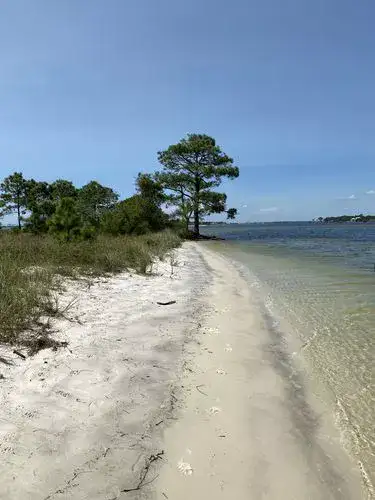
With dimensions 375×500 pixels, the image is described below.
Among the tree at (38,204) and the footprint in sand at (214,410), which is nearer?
the footprint in sand at (214,410)

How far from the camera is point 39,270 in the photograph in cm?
909

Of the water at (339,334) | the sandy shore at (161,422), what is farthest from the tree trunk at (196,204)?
the sandy shore at (161,422)

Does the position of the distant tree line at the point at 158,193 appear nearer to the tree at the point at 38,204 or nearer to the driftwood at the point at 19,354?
the tree at the point at 38,204

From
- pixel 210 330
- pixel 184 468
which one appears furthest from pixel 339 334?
pixel 184 468

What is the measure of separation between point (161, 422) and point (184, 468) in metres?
0.68

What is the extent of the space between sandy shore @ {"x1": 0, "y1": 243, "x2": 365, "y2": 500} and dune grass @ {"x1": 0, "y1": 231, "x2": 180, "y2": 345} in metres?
0.53

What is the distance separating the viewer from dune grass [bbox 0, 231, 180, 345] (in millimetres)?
5531

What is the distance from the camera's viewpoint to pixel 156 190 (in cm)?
4156

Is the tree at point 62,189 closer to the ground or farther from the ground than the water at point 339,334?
farther from the ground

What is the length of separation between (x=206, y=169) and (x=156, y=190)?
636 cm

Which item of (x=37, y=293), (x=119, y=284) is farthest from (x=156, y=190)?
(x=37, y=293)

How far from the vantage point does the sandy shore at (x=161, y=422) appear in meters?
2.86

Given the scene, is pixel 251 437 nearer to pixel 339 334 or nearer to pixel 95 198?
pixel 339 334

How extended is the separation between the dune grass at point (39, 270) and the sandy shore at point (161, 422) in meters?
0.53
